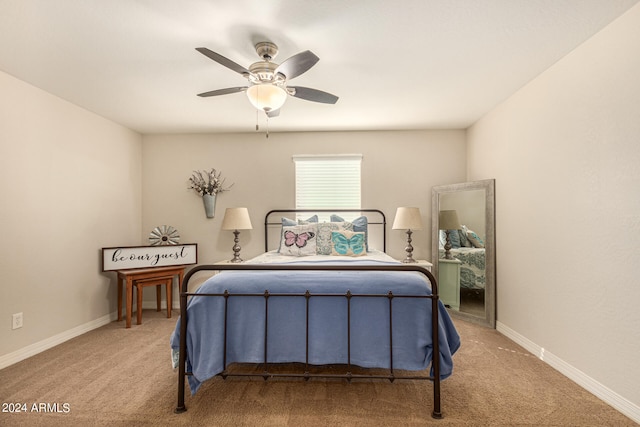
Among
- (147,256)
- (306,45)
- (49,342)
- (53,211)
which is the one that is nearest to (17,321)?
(49,342)

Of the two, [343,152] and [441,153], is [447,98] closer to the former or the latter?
[441,153]

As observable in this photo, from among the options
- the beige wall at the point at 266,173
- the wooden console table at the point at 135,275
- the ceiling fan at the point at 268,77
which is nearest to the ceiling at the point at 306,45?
the ceiling fan at the point at 268,77

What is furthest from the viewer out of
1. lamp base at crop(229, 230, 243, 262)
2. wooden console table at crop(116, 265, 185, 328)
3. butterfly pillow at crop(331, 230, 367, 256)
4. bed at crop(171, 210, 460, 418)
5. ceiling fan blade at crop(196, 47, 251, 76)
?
lamp base at crop(229, 230, 243, 262)

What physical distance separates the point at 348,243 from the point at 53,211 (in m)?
2.93

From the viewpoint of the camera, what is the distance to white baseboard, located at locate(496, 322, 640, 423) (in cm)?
181

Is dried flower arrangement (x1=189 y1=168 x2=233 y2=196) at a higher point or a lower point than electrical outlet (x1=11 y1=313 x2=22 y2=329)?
higher

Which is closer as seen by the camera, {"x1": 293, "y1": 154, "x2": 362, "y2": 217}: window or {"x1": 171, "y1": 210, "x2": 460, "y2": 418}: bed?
{"x1": 171, "y1": 210, "x2": 460, "y2": 418}: bed

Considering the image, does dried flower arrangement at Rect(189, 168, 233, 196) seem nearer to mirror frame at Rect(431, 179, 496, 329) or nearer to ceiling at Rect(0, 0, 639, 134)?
ceiling at Rect(0, 0, 639, 134)

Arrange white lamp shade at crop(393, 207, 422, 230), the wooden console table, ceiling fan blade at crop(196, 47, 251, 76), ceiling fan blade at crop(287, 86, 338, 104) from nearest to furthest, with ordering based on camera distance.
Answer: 1. ceiling fan blade at crop(196, 47, 251, 76)
2. ceiling fan blade at crop(287, 86, 338, 104)
3. the wooden console table
4. white lamp shade at crop(393, 207, 422, 230)

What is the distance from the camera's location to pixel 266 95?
2.06m

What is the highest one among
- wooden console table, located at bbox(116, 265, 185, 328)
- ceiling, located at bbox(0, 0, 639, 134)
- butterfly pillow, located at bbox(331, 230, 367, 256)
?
ceiling, located at bbox(0, 0, 639, 134)

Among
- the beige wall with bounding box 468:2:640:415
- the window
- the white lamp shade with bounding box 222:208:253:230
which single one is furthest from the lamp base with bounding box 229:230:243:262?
the beige wall with bounding box 468:2:640:415

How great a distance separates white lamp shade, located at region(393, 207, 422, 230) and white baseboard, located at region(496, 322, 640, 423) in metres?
1.45

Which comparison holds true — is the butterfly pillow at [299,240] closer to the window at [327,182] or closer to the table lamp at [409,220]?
the window at [327,182]
